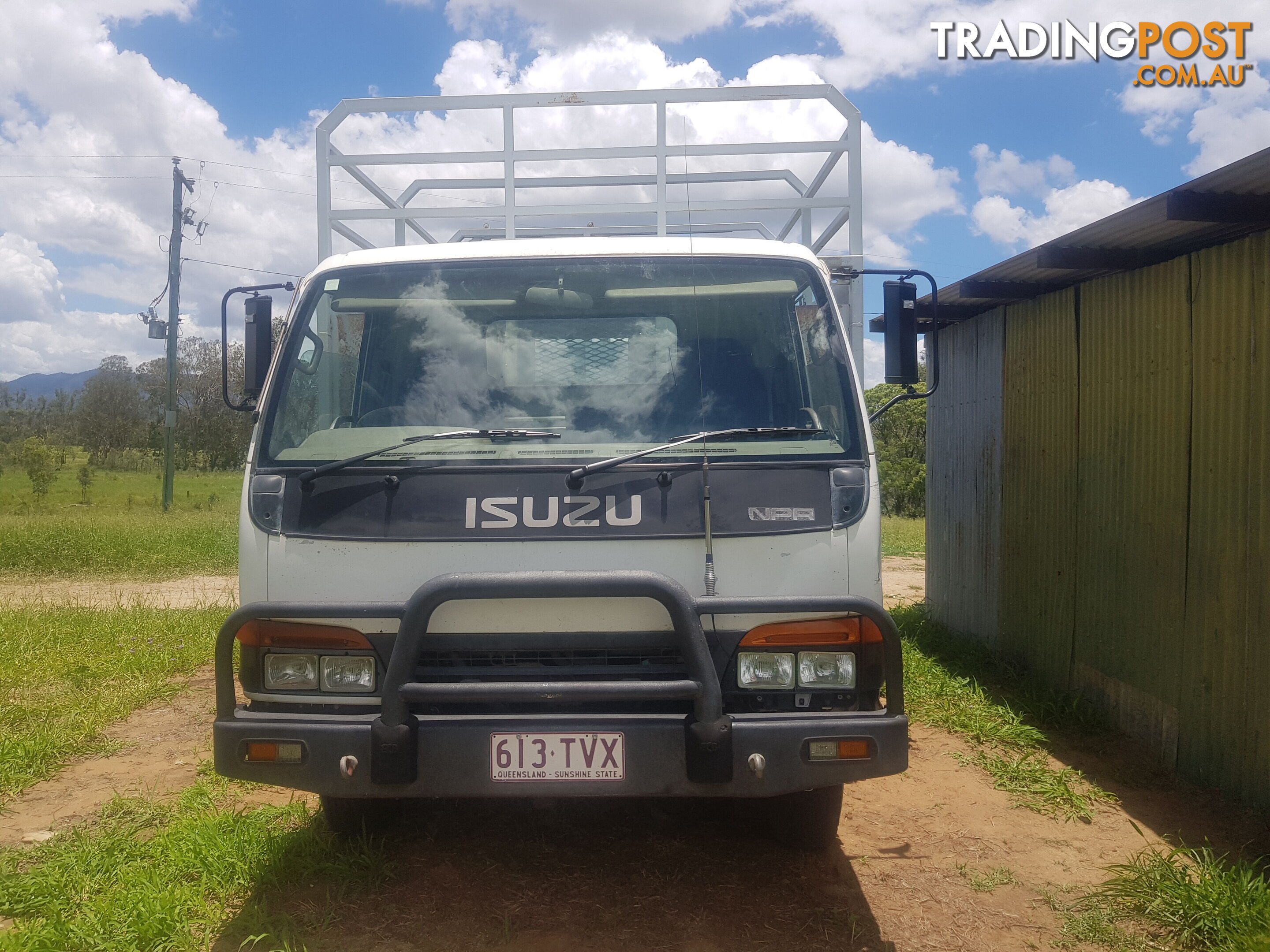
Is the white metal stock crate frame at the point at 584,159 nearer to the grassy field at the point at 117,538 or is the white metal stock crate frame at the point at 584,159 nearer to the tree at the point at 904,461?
the grassy field at the point at 117,538

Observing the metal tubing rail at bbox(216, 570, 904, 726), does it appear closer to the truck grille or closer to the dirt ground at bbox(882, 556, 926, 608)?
the truck grille

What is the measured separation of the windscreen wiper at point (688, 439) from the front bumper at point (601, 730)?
0.31 m

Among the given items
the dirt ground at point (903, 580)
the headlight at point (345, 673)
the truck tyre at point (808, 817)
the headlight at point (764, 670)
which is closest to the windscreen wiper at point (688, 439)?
the headlight at point (764, 670)

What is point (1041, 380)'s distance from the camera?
19.7 ft

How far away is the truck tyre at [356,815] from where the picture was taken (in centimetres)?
349

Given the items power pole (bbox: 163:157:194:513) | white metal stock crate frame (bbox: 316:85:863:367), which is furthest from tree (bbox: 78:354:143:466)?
white metal stock crate frame (bbox: 316:85:863:367)

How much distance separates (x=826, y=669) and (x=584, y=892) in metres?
1.23

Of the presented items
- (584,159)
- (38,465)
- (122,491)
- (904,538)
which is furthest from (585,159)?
(122,491)

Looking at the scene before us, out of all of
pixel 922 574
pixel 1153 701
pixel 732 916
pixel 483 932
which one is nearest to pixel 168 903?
pixel 483 932

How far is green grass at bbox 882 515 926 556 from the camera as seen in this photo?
15.5 meters

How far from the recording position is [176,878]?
3367 mm

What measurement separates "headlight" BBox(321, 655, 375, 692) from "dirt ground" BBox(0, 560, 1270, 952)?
814 millimetres

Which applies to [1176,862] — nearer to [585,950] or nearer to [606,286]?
[585,950]

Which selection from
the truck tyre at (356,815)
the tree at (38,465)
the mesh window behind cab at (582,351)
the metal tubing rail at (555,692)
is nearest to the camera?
the metal tubing rail at (555,692)
